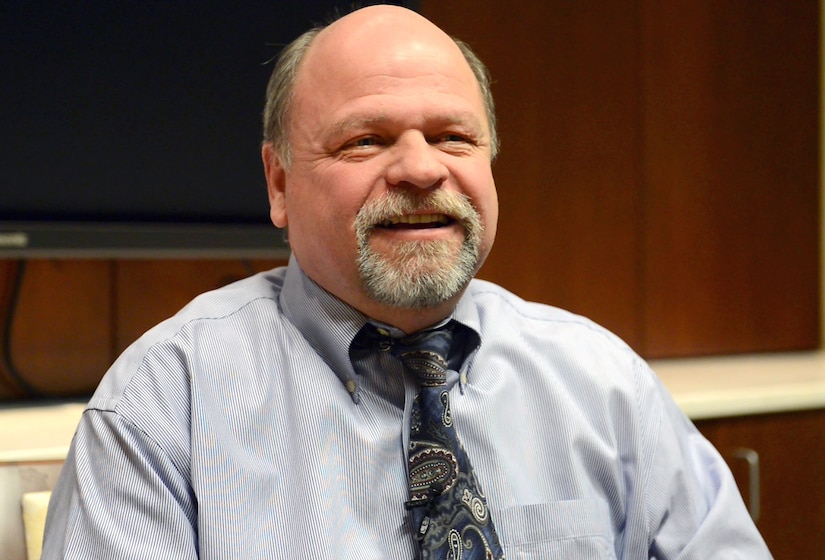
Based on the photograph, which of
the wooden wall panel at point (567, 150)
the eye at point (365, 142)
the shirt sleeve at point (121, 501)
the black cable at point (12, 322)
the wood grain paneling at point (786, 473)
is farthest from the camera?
the wooden wall panel at point (567, 150)

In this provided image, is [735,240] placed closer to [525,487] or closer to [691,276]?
[691,276]

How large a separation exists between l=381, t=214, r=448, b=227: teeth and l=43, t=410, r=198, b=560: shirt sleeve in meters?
0.40

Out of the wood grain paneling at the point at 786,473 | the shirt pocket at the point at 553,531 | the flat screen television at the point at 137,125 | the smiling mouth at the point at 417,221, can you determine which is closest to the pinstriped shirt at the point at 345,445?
the shirt pocket at the point at 553,531

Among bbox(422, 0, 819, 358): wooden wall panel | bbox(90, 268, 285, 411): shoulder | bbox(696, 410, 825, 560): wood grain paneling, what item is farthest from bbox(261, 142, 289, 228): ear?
bbox(696, 410, 825, 560): wood grain paneling

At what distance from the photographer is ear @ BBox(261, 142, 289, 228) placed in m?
1.33

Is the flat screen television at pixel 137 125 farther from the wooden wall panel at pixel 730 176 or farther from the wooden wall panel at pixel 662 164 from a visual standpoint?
the wooden wall panel at pixel 730 176

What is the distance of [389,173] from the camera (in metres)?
1.14

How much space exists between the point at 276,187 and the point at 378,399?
15.0 inches

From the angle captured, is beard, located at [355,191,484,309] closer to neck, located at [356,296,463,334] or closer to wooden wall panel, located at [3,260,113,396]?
neck, located at [356,296,463,334]

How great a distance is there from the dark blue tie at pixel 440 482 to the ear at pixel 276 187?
0.98 ft

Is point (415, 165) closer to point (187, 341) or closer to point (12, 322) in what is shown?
point (187, 341)

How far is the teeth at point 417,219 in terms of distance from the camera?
1.14m

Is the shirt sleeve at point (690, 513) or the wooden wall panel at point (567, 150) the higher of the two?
the wooden wall panel at point (567, 150)

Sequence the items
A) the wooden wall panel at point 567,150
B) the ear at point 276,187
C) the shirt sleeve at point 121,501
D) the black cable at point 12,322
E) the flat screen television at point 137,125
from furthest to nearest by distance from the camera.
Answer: the wooden wall panel at point 567,150, the black cable at point 12,322, the flat screen television at point 137,125, the ear at point 276,187, the shirt sleeve at point 121,501
